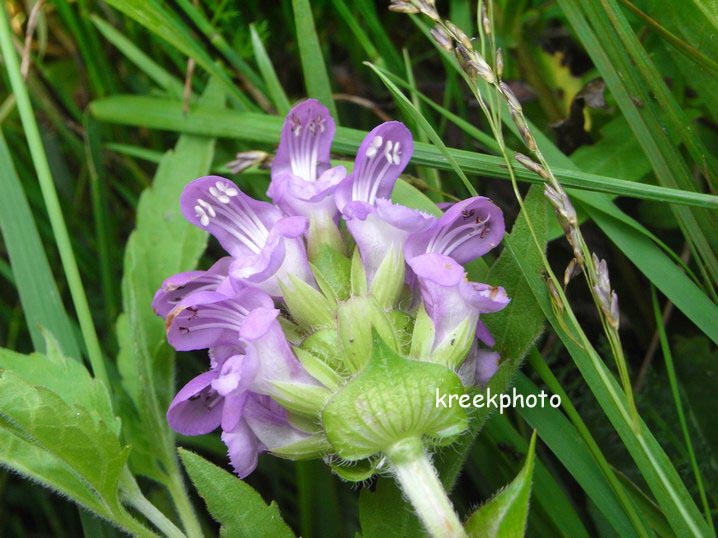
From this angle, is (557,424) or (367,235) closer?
(367,235)

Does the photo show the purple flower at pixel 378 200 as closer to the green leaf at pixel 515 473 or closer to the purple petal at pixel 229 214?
the purple petal at pixel 229 214

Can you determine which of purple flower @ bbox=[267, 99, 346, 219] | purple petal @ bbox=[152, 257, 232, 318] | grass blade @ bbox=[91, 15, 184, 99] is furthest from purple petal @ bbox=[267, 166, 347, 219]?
grass blade @ bbox=[91, 15, 184, 99]

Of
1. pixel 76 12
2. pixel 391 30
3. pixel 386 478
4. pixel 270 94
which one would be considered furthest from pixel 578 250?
pixel 76 12

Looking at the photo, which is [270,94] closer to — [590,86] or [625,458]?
[590,86]

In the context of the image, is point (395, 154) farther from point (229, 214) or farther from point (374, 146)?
point (229, 214)

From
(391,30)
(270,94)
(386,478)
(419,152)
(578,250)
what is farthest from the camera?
(391,30)
